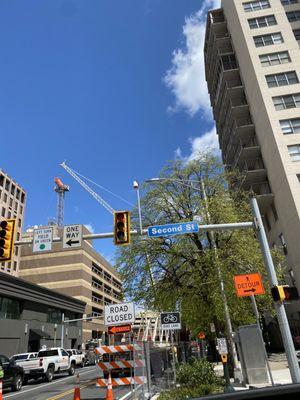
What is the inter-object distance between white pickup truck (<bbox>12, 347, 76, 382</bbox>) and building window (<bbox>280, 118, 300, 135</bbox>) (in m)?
28.3

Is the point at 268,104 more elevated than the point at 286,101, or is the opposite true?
the point at 286,101

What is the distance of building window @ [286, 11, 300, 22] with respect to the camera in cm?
4462

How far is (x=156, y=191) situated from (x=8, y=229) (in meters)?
11.4

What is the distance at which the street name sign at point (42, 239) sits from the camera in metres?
15.8

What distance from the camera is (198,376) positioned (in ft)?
48.9

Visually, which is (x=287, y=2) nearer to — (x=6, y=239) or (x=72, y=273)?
(x=6, y=239)

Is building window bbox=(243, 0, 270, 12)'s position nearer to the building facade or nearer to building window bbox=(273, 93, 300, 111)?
building window bbox=(273, 93, 300, 111)

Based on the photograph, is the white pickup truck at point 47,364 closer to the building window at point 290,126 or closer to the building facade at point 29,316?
the building facade at point 29,316

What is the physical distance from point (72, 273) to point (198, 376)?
6856 centimetres

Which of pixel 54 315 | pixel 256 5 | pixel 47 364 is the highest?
pixel 256 5

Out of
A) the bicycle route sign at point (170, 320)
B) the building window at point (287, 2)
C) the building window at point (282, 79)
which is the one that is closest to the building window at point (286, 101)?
the building window at point (282, 79)

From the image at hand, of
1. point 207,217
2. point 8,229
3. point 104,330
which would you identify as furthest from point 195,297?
point 104,330

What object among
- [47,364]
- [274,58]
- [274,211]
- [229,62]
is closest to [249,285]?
[47,364]

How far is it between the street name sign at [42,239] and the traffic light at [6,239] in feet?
3.71
